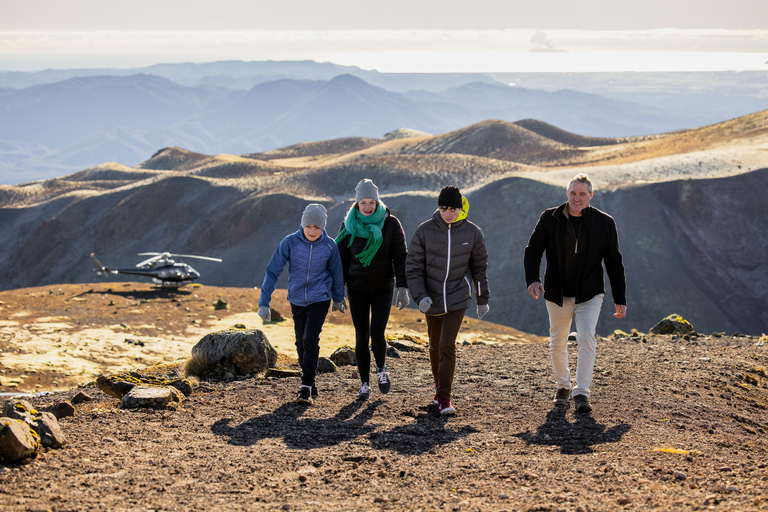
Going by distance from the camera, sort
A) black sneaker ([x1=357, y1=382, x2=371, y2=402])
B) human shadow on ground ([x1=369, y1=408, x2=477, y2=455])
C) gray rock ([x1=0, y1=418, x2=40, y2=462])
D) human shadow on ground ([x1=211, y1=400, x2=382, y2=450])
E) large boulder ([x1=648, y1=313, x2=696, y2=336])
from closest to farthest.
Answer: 1. gray rock ([x1=0, y1=418, x2=40, y2=462])
2. human shadow on ground ([x1=369, y1=408, x2=477, y2=455])
3. human shadow on ground ([x1=211, y1=400, x2=382, y2=450])
4. black sneaker ([x1=357, y1=382, x2=371, y2=402])
5. large boulder ([x1=648, y1=313, x2=696, y2=336])

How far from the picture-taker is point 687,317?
113 feet

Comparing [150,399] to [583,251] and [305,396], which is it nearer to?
[305,396]

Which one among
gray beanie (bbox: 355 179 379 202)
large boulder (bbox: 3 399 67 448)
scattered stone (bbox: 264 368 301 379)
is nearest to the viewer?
large boulder (bbox: 3 399 67 448)

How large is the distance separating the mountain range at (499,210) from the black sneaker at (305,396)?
27.5 metres

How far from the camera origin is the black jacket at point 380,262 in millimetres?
7406

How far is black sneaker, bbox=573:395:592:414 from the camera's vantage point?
7109 mm

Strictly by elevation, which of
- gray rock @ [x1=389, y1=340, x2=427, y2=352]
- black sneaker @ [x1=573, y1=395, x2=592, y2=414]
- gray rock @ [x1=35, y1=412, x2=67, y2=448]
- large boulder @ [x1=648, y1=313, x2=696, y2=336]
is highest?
gray rock @ [x1=35, y1=412, x2=67, y2=448]

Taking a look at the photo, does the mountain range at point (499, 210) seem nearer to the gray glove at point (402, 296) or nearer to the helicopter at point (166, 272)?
the helicopter at point (166, 272)

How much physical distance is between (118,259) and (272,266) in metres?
60.3

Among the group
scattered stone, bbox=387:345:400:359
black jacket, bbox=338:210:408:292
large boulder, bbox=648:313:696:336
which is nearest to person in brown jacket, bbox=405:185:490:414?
black jacket, bbox=338:210:408:292

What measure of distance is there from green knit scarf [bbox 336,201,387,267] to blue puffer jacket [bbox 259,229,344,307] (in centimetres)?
30

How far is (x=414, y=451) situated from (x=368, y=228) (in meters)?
2.63

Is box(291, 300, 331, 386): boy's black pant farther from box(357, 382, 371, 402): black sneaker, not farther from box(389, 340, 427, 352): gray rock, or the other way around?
box(389, 340, 427, 352): gray rock

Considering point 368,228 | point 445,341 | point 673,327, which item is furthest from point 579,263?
point 673,327
